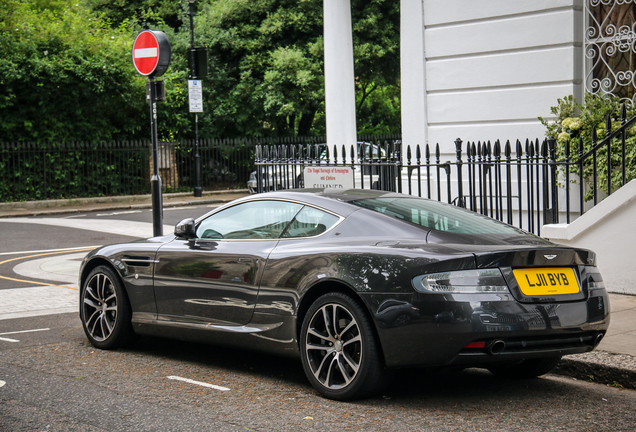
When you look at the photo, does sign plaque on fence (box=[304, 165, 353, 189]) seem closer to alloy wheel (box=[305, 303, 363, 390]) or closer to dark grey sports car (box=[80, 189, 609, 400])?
dark grey sports car (box=[80, 189, 609, 400])

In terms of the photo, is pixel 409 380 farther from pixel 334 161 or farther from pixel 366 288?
pixel 334 161

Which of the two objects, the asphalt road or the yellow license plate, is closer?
the asphalt road

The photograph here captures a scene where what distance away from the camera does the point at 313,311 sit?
511cm

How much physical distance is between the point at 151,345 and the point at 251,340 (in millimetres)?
1696

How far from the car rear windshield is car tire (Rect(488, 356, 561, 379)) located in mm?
911

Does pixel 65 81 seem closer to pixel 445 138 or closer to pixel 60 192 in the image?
pixel 60 192

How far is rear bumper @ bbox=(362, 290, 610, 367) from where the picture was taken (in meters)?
4.54

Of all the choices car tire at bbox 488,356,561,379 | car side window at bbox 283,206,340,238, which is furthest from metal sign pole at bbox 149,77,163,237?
car tire at bbox 488,356,561,379

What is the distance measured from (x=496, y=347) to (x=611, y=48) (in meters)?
6.90

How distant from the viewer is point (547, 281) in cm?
478

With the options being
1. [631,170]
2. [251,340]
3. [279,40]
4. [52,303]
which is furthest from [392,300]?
[279,40]

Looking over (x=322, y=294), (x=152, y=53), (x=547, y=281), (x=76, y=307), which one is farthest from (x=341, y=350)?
(x=152, y=53)

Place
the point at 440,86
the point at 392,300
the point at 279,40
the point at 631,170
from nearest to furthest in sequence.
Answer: the point at 392,300
the point at 631,170
the point at 440,86
the point at 279,40

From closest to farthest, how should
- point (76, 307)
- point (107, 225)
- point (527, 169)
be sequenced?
point (527, 169)
point (76, 307)
point (107, 225)
